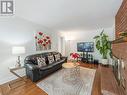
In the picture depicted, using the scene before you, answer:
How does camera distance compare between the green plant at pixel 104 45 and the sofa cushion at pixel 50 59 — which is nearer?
the sofa cushion at pixel 50 59

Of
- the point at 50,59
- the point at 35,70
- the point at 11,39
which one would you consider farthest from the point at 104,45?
the point at 11,39

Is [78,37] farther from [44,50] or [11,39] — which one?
[11,39]

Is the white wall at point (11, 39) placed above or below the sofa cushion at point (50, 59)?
above

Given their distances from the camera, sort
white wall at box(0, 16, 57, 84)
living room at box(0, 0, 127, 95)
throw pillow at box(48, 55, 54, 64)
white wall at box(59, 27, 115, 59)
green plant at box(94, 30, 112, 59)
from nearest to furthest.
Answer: living room at box(0, 0, 127, 95)
white wall at box(0, 16, 57, 84)
throw pillow at box(48, 55, 54, 64)
green plant at box(94, 30, 112, 59)
white wall at box(59, 27, 115, 59)

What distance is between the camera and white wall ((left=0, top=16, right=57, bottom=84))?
302cm

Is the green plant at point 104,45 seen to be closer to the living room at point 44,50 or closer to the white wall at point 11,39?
the living room at point 44,50

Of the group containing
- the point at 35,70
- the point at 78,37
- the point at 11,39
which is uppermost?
the point at 78,37

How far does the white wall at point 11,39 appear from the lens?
3018mm

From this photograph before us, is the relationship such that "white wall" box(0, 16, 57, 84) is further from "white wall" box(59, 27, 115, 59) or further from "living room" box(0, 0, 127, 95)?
"white wall" box(59, 27, 115, 59)

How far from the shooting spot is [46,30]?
5145 mm

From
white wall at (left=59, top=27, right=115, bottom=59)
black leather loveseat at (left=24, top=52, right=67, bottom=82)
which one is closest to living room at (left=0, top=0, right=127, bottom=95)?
black leather loveseat at (left=24, top=52, right=67, bottom=82)

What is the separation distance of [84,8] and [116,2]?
3.01 ft

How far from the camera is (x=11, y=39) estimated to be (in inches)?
128

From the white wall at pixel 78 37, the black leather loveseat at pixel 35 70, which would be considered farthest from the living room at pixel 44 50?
the white wall at pixel 78 37
